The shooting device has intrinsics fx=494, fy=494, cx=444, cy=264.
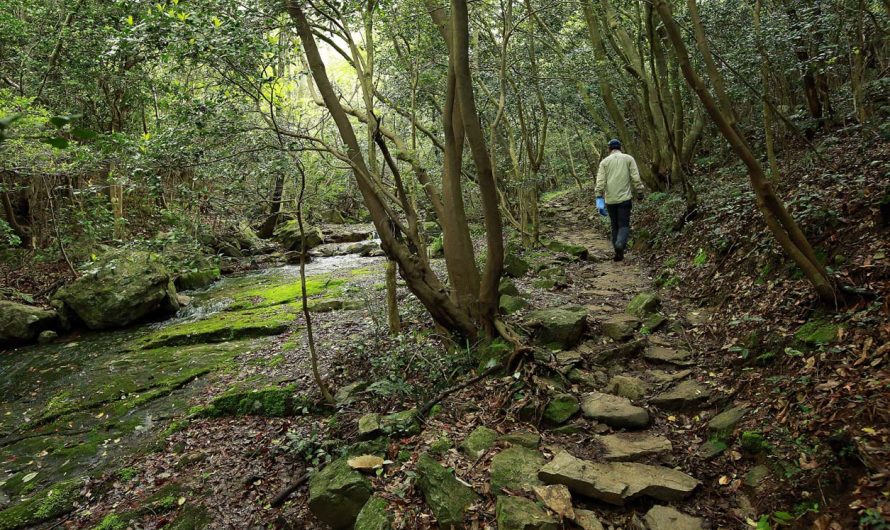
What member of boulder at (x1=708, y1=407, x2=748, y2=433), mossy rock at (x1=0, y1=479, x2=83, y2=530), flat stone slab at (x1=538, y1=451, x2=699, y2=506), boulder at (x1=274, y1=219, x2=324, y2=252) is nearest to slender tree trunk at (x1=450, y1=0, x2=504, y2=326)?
flat stone slab at (x1=538, y1=451, x2=699, y2=506)

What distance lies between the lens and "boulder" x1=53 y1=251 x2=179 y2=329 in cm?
1250

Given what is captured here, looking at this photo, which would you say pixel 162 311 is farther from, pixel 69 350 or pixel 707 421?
pixel 707 421

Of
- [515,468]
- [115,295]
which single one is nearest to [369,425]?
[515,468]

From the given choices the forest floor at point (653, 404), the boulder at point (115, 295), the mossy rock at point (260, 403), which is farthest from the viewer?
the boulder at point (115, 295)

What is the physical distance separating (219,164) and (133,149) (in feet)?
4.14

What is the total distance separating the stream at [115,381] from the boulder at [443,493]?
449 centimetres

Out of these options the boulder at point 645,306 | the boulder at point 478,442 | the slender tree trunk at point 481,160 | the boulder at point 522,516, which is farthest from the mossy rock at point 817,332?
the slender tree trunk at point 481,160

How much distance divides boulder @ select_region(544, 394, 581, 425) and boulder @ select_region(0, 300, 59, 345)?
13014mm

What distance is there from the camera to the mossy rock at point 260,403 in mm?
6906

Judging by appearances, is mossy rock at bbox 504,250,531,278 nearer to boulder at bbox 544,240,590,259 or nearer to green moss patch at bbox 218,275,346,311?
boulder at bbox 544,240,590,259

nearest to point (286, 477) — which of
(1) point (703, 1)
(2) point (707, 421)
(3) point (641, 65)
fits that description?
(2) point (707, 421)

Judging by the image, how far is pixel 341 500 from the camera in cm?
433

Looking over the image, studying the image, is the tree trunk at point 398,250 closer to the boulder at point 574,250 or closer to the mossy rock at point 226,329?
the boulder at point 574,250

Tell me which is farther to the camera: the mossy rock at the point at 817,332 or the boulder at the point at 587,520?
the mossy rock at the point at 817,332
